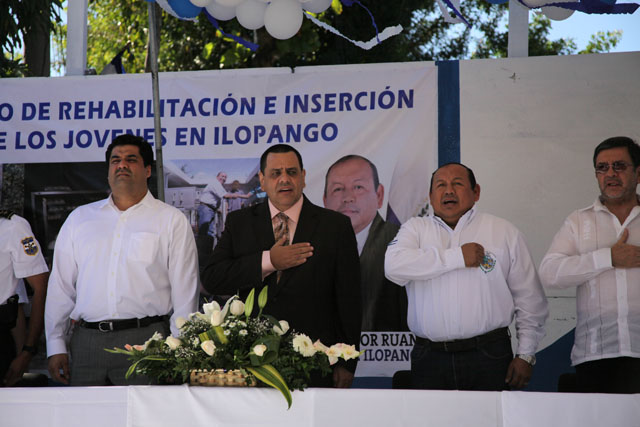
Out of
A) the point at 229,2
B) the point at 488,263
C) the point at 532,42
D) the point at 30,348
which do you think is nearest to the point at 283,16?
the point at 229,2

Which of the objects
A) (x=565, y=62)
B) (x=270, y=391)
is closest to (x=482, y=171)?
(x=565, y=62)

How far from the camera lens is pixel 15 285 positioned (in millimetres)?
4293

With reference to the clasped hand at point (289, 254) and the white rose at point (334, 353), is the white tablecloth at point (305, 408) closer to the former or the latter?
the white rose at point (334, 353)

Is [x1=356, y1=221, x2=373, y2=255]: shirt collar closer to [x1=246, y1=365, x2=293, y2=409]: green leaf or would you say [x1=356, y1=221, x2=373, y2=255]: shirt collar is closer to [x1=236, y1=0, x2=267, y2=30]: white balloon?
[x1=236, y1=0, x2=267, y2=30]: white balloon

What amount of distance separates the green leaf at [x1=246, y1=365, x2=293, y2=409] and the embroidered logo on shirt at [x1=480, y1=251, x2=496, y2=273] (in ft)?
4.61

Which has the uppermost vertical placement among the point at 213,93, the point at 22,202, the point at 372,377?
the point at 213,93

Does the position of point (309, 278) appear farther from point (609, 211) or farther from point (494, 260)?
point (609, 211)

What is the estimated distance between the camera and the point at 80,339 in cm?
378

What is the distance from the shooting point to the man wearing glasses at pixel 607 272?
361cm

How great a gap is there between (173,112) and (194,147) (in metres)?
0.27

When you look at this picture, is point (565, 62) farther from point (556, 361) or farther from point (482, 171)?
point (556, 361)

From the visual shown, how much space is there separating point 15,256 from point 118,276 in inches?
32.6

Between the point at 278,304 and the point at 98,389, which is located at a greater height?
the point at 278,304

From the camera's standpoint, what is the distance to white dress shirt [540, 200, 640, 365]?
3633mm
